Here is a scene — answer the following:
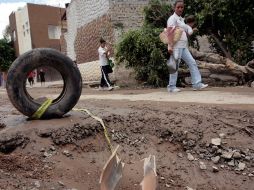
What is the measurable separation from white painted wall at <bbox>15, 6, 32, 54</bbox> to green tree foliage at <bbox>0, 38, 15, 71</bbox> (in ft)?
4.70

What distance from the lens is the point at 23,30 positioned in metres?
40.1

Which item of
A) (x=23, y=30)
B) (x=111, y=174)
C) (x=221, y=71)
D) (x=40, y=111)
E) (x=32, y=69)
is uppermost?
(x=23, y=30)

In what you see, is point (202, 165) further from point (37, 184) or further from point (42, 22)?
point (42, 22)

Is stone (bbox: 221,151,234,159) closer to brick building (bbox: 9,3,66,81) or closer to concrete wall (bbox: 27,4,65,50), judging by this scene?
brick building (bbox: 9,3,66,81)

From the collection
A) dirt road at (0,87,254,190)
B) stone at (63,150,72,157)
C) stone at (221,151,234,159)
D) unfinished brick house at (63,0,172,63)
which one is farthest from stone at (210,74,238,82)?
stone at (63,150,72,157)

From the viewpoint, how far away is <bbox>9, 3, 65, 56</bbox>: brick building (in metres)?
37.8

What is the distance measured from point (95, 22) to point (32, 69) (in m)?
11.7

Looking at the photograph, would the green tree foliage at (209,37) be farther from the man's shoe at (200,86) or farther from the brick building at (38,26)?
the brick building at (38,26)

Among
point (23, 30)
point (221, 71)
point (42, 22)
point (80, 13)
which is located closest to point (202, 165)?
point (221, 71)

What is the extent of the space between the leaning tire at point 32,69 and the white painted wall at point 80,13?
10143 millimetres

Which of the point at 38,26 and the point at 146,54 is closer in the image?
the point at 146,54

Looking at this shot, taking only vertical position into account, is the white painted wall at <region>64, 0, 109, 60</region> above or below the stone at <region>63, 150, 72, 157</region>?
above

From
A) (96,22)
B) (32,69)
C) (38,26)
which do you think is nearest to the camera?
(32,69)

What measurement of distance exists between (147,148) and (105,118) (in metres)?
0.82
